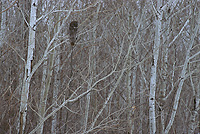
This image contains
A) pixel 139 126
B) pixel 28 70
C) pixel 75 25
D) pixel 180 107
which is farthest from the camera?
pixel 180 107

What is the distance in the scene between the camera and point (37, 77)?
5.75 m

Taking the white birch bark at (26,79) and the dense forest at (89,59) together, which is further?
the dense forest at (89,59)

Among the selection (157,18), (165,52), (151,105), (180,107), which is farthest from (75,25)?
(180,107)

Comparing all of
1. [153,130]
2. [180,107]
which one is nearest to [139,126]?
[180,107]

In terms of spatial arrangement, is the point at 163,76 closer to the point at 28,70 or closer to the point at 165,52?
the point at 165,52

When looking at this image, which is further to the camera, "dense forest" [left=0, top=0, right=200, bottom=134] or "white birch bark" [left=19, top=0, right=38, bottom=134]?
"dense forest" [left=0, top=0, right=200, bottom=134]

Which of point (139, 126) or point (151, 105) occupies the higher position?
point (151, 105)

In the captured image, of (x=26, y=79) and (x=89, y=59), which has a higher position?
(x=89, y=59)

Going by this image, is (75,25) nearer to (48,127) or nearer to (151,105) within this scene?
(151,105)

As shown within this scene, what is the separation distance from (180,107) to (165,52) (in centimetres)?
465

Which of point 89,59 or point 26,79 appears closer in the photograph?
point 26,79

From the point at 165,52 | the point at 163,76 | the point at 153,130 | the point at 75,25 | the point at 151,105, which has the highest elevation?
the point at 75,25

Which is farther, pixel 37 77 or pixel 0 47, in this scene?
pixel 37 77

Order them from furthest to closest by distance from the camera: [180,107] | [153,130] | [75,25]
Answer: [180,107], [153,130], [75,25]
